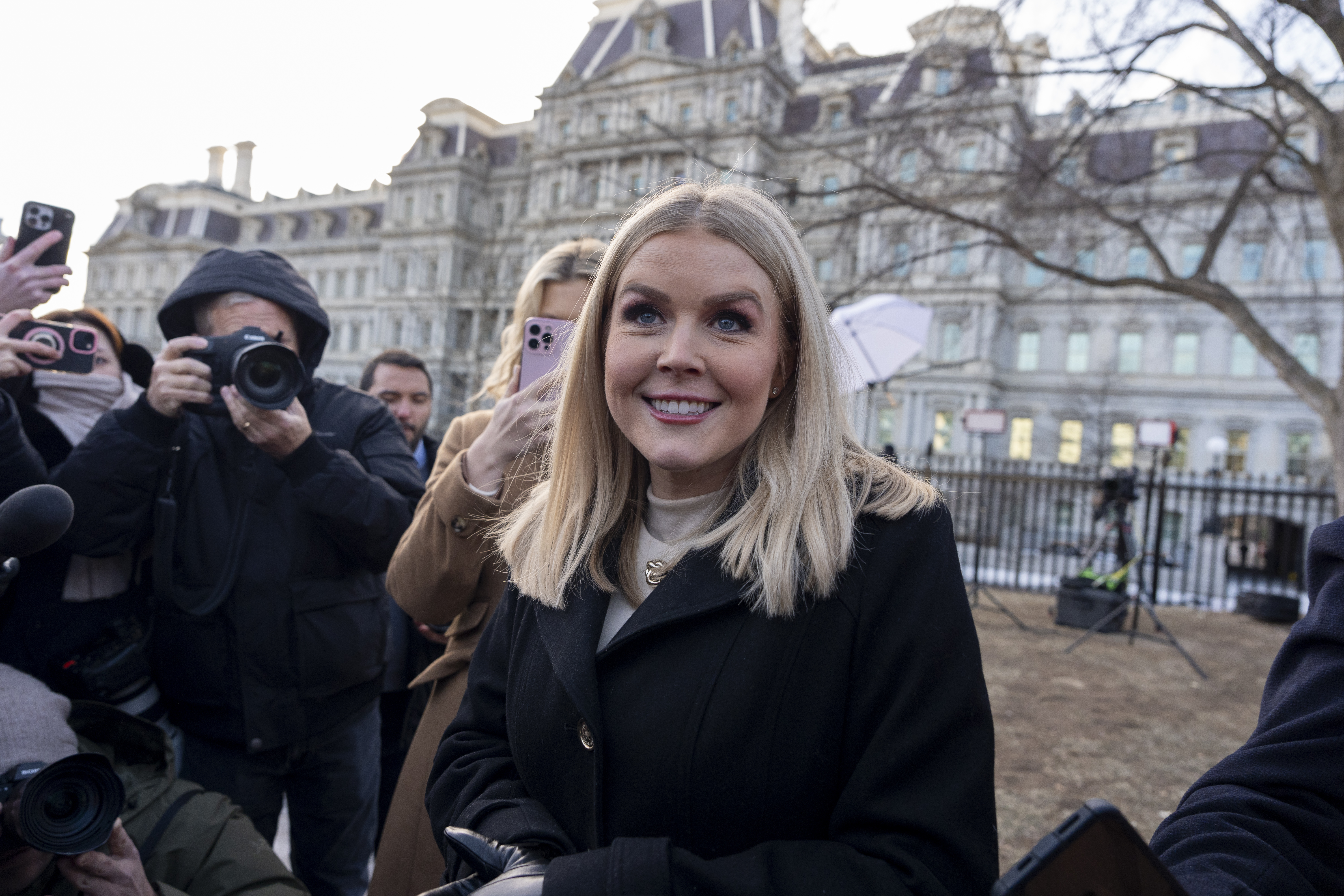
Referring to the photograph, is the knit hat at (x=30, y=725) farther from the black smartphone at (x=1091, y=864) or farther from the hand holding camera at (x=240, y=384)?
the black smartphone at (x=1091, y=864)

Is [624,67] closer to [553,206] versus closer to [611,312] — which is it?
[553,206]

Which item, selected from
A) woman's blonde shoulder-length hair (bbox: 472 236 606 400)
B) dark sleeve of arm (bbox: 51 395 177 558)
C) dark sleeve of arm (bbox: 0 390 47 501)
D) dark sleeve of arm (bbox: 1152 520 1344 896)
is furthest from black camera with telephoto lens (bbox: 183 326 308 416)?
dark sleeve of arm (bbox: 1152 520 1344 896)

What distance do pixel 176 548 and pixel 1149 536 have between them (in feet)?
60.6

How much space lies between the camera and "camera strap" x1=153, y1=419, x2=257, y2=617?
219 cm

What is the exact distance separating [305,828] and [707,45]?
145ft

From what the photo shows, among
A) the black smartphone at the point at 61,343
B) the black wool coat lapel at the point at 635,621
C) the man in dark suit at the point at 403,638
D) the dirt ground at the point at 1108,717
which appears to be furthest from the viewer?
the dirt ground at the point at 1108,717

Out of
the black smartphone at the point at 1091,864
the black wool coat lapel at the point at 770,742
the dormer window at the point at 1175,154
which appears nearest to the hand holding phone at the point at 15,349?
the black wool coat lapel at the point at 770,742

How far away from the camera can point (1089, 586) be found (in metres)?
9.14

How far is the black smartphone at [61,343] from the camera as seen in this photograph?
2.32m

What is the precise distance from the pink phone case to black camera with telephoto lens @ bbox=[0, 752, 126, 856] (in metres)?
1.22

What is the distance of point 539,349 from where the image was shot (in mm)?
2227

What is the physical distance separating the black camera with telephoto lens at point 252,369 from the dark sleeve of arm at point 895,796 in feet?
5.11

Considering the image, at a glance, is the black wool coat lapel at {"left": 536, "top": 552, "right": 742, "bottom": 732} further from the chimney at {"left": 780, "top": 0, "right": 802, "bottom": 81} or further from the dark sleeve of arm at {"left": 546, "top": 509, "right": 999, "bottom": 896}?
the chimney at {"left": 780, "top": 0, "right": 802, "bottom": 81}

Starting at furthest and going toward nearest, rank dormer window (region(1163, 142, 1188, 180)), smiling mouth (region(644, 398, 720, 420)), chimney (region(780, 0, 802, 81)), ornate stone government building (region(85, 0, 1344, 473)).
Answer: dormer window (region(1163, 142, 1188, 180))
ornate stone government building (region(85, 0, 1344, 473))
chimney (region(780, 0, 802, 81))
smiling mouth (region(644, 398, 720, 420))
